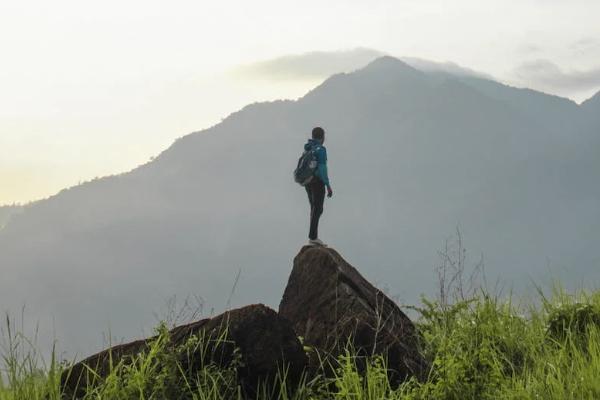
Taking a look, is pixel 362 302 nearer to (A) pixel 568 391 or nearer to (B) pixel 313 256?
(B) pixel 313 256

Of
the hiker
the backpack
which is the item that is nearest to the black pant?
the hiker

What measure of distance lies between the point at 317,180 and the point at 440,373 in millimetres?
5680

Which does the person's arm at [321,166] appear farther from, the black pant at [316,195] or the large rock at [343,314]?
the large rock at [343,314]

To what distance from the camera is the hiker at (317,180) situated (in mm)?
12094

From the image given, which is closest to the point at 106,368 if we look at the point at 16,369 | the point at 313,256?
the point at 16,369

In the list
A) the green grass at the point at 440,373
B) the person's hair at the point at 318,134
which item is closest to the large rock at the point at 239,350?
the green grass at the point at 440,373

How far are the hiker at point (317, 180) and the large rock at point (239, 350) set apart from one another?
5.44 metres

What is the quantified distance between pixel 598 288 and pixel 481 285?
1882mm

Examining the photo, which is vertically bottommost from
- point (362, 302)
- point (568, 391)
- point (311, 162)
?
point (568, 391)

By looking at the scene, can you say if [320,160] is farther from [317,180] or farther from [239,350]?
[239,350]

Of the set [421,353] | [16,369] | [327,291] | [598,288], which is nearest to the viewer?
[16,369]

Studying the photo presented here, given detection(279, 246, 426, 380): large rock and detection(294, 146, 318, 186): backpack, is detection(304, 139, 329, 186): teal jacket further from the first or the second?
detection(279, 246, 426, 380): large rock

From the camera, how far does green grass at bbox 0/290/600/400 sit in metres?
5.84

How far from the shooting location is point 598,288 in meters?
10.2
